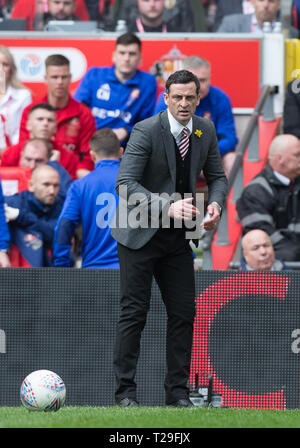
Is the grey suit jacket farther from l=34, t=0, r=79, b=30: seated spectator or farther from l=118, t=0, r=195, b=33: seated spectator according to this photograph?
l=34, t=0, r=79, b=30: seated spectator

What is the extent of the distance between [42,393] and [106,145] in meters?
2.71

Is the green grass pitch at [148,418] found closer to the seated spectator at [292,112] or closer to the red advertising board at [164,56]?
the seated spectator at [292,112]

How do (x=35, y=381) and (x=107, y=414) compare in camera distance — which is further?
(x=35, y=381)

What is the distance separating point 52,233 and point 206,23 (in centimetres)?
642

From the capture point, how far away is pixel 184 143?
24.6ft

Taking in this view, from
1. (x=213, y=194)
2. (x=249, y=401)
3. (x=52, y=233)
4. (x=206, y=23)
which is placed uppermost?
(x=206, y=23)

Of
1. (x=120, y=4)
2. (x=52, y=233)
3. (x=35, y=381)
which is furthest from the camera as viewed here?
(x=120, y=4)

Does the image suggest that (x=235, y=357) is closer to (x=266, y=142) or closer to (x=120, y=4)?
(x=266, y=142)

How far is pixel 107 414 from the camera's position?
668 cm

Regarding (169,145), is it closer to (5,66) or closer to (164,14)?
(5,66)

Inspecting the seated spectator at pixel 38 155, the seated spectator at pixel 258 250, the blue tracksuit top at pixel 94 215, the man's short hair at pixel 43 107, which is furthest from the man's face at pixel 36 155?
the seated spectator at pixel 258 250

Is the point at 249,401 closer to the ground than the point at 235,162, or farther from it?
closer to the ground
